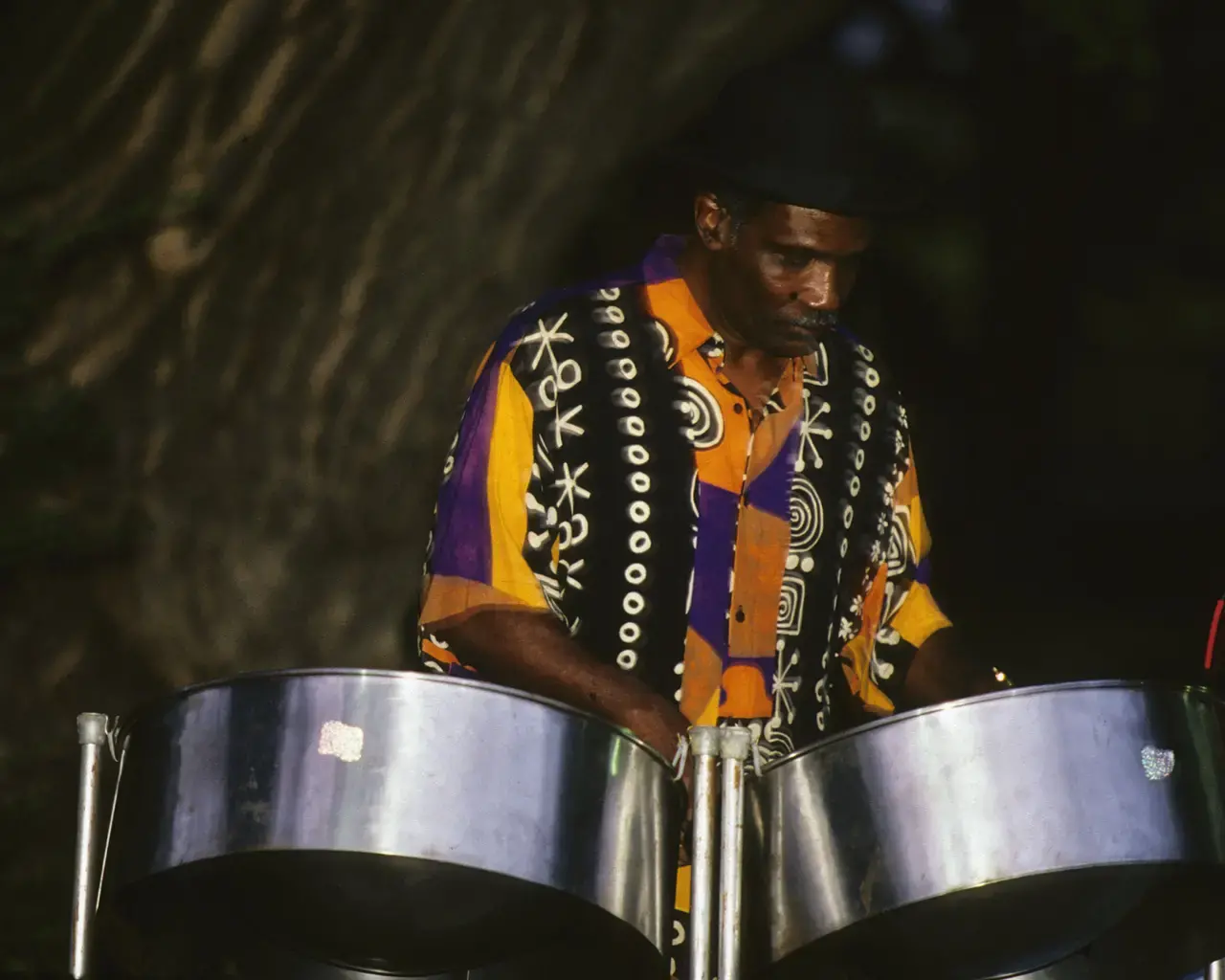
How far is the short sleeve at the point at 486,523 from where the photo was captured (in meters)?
2.71

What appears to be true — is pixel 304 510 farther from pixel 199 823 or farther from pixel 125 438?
pixel 199 823

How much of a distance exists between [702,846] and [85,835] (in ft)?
1.81

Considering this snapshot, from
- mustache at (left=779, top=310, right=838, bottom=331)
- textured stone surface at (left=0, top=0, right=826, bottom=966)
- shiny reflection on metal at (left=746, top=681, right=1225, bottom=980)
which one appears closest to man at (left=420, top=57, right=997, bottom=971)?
mustache at (left=779, top=310, right=838, bottom=331)

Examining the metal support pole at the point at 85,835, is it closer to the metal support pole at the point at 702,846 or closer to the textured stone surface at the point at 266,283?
the metal support pole at the point at 702,846

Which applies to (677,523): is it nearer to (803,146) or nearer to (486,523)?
(486,523)

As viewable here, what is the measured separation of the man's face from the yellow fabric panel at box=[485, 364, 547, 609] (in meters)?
0.27

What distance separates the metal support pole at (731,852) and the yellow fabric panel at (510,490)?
0.39 m

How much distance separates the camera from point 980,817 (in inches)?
92.7

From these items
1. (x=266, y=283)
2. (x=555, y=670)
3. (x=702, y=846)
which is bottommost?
(x=702, y=846)

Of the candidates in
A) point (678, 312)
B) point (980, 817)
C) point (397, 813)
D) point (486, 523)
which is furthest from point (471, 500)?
point (980, 817)

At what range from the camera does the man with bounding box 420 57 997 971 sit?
9.15 ft

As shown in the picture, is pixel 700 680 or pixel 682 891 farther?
pixel 700 680

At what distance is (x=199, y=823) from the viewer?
7.59ft

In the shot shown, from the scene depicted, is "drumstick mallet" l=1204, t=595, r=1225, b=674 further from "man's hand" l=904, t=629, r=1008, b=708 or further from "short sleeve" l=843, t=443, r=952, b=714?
"short sleeve" l=843, t=443, r=952, b=714
